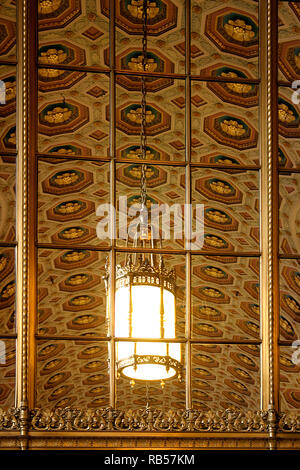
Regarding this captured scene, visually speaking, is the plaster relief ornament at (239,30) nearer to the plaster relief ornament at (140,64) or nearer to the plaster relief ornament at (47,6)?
the plaster relief ornament at (140,64)

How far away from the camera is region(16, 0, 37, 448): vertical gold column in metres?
7.47

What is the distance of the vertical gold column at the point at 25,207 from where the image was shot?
7469 mm

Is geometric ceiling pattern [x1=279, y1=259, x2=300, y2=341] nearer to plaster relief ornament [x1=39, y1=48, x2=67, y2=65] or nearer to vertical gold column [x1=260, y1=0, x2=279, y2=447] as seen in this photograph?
vertical gold column [x1=260, y1=0, x2=279, y2=447]

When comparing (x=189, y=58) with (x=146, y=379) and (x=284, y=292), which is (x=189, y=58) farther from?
(x=146, y=379)

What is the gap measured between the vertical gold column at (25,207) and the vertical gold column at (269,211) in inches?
74.7

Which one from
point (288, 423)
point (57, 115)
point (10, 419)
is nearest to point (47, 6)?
point (57, 115)

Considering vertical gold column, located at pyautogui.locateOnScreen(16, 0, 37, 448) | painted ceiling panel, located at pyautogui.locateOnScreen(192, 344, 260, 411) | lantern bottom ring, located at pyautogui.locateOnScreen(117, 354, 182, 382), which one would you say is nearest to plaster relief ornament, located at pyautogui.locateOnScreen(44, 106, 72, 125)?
vertical gold column, located at pyautogui.locateOnScreen(16, 0, 37, 448)

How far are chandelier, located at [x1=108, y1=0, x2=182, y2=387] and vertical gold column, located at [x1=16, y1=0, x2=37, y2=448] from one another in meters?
0.72

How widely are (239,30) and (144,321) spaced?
9.03 feet

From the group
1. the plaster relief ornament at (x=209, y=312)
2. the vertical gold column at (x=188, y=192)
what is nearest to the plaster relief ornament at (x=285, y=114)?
the vertical gold column at (x=188, y=192)

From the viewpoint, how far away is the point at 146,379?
7941mm

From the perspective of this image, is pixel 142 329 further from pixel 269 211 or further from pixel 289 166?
pixel 289 166
